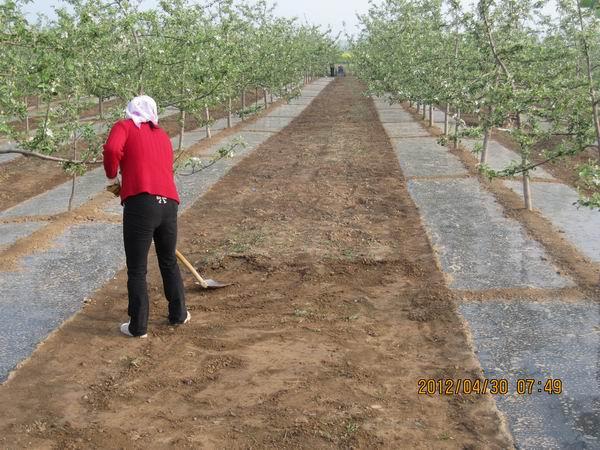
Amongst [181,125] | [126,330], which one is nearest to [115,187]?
[126,330]

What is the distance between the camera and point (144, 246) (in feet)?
16.7

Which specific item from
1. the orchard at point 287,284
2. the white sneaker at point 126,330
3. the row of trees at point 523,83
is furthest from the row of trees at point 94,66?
the row of trees at point 523,83

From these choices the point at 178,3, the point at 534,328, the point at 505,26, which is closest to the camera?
the point at 534,328

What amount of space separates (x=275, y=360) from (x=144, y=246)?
4.56ft

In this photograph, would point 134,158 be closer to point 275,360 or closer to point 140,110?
point 140,110

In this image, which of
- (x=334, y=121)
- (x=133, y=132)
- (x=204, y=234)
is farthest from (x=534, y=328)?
(x=334, y=121)

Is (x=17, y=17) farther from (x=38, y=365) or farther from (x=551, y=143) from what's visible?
(x=551, y=143)

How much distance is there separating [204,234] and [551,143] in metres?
10.6

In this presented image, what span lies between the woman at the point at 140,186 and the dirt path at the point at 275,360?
0.53 m

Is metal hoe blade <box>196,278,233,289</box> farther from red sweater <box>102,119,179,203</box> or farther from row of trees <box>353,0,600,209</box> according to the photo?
row of trees <box>353,0,600,209</box>

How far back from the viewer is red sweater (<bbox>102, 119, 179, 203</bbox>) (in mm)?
4859

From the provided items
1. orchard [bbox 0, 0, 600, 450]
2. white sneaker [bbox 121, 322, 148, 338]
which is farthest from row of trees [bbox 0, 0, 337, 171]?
white sneaker [bbox 121, 322, 148, 338]

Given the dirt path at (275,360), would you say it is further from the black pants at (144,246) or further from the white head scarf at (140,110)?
the white head scarf at (140,110)

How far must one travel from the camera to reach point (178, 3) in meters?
13.3
